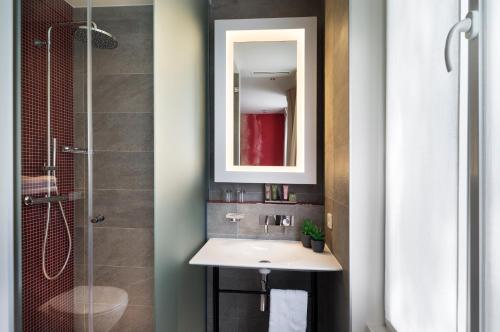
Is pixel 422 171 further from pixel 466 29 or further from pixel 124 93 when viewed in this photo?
pixel 124 93

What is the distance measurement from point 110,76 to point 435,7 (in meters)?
1.48

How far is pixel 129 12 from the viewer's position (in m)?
1.43

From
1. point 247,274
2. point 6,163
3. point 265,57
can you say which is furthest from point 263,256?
point 265,57

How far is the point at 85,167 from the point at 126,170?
1.26 ft

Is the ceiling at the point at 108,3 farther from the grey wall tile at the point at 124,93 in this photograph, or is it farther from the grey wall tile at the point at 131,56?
the grey wall tile at the point at 124,93

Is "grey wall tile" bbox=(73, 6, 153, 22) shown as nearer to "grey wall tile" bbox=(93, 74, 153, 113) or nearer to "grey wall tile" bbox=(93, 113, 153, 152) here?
"grey wall tile" bbox=(93, 74, 153, 113)

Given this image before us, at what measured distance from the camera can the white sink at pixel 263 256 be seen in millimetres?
1397

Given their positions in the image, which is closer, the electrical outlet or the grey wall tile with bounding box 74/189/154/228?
the grey wall tile with bounding box 74/189/154/228

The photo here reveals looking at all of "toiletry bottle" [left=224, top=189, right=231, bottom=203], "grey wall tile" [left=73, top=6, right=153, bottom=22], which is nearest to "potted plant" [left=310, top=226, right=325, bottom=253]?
"toiletry bottle" [left=224, top=189, right=231, bottom=203]

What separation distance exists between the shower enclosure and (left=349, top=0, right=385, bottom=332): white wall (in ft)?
3.43

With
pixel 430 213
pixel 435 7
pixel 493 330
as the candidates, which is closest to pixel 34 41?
pixel 435 7

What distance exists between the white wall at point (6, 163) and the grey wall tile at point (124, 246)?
0.55 metres

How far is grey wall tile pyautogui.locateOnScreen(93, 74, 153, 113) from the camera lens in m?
1.32

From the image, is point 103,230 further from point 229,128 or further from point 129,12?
point 129,12
